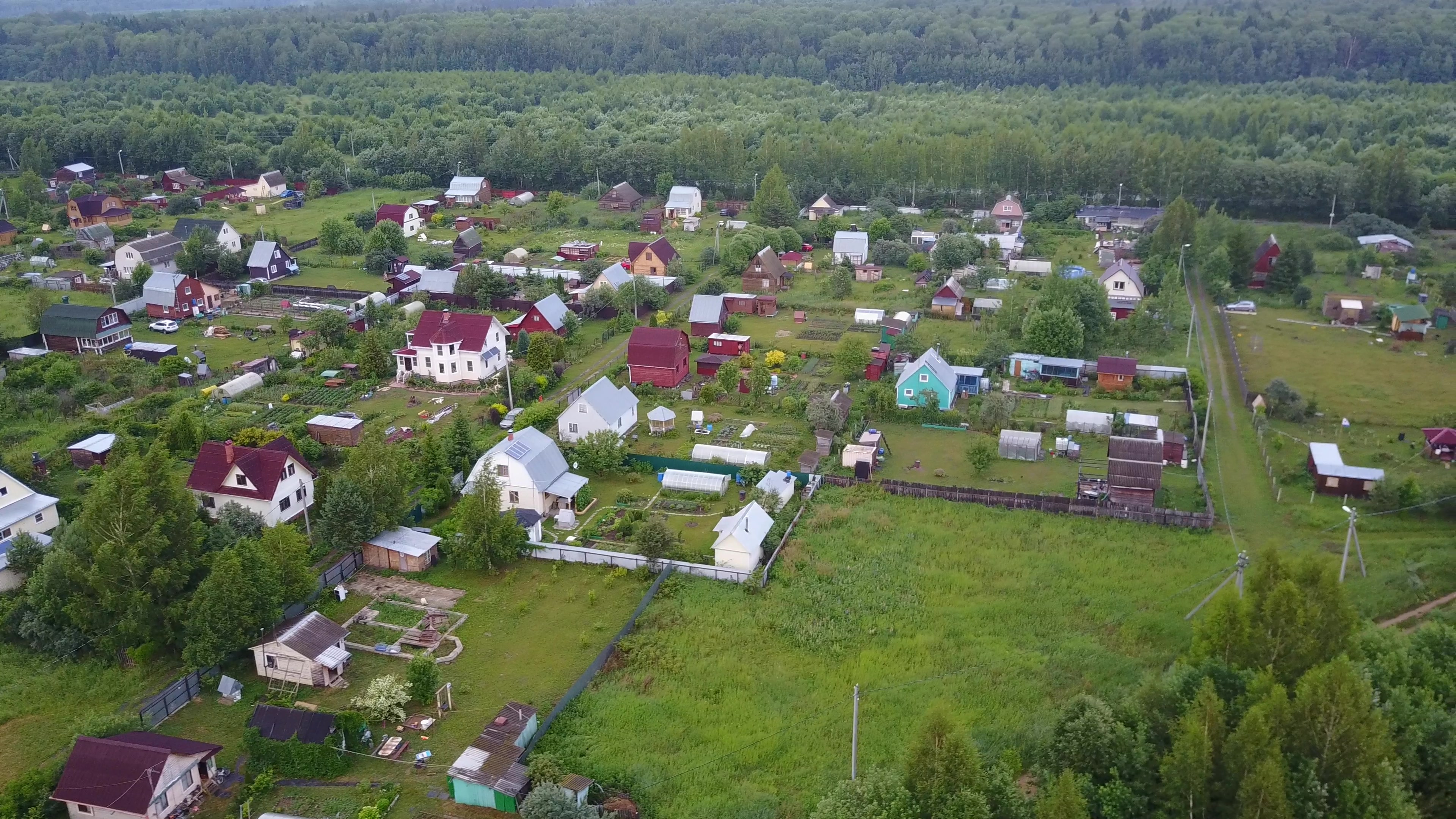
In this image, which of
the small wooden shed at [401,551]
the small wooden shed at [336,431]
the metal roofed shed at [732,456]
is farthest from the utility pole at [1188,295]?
the small wooden shed at [336,431]

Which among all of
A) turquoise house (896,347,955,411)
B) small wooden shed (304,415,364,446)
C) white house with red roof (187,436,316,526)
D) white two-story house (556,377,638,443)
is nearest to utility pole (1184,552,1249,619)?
turquoise house (896,347,955,411)

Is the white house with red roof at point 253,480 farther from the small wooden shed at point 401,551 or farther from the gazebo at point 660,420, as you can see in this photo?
the gazebo at point 660,420

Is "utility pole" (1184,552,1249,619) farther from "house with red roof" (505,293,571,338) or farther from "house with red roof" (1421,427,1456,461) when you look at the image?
"house with red roof" (505,293,571,338)

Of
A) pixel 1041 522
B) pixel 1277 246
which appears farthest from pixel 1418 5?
pixel 1041 522

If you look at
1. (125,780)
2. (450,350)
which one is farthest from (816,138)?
(125,780)

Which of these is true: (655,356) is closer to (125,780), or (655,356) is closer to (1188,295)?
(125,780)

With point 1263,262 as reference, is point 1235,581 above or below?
below

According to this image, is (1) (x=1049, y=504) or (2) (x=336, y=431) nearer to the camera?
(1) (x=1049, y=504)

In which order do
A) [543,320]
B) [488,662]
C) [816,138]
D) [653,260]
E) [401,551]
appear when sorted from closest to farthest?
[488,662] < [401,551] < [543,320] < [653,260] < [816,138]
